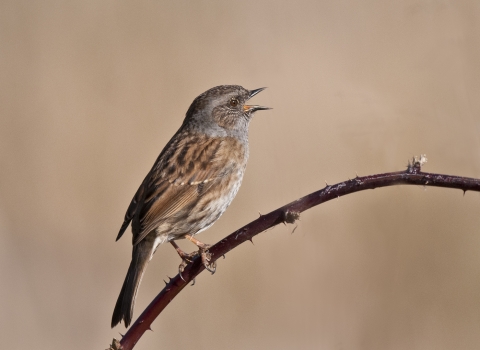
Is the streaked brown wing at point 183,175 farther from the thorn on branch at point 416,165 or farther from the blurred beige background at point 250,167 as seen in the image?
the thorn on branch at point 416,165

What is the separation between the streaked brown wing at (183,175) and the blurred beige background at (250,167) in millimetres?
445

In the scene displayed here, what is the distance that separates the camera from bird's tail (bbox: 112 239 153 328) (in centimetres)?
411

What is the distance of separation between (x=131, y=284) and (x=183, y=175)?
40.8 inches

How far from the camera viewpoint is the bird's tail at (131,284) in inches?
162

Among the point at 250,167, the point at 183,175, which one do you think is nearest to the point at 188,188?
the point at 183,175

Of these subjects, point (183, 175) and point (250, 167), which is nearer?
point (183, 175)

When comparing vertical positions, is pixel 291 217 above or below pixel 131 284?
below

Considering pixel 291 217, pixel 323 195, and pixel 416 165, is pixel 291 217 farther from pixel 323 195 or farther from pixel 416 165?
pixel 416 165

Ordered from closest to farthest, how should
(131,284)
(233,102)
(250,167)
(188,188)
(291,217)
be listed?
(291,217) → (131,284) → (188,188) → (233,102) → (250,167)

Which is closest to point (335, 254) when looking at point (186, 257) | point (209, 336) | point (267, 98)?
point (209, 336)

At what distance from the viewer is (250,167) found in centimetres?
922

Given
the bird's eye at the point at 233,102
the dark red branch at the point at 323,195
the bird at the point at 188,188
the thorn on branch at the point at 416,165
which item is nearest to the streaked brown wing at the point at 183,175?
the bird at the point at 188,188

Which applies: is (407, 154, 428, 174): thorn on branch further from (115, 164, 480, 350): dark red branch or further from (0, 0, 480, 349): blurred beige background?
(0, 0, 480, 349): blurred beige background

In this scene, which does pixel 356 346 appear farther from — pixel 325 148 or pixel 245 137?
pixel 325 148
